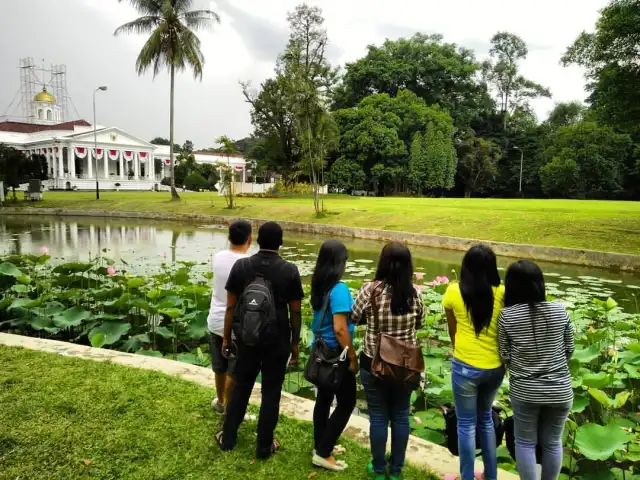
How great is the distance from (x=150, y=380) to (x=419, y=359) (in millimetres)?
2277

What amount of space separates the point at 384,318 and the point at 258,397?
164 cm

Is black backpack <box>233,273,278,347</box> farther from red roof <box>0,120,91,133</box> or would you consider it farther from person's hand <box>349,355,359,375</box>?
red roof <box>0,120,91,133</box>

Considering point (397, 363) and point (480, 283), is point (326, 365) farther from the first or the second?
point (480, 283)

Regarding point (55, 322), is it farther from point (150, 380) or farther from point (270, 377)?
point (270, 377)

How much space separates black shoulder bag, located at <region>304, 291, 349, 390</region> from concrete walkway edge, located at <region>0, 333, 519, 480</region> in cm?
76

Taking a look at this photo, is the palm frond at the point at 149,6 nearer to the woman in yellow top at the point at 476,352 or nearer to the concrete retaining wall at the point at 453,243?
the concrete retaining wall at the point at 453,243

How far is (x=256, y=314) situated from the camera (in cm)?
269

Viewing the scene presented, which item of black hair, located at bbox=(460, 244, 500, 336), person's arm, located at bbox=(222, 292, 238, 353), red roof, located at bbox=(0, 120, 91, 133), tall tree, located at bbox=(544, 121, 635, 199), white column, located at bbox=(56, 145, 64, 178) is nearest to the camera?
black hair, located at bbox=(460, 244, 500, 336)

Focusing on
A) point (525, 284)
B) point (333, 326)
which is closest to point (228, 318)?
point (333, 326)

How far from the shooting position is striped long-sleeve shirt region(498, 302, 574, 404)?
245cm

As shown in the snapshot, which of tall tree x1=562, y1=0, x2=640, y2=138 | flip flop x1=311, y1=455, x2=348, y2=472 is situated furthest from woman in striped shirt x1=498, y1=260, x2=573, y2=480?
tall tree x1=562, y1=0, x2=640, y2=138

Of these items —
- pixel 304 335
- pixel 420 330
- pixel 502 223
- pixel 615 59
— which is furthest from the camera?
pixel 502 223

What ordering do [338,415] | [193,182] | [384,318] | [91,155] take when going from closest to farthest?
1. [384,318]
2. [338,415]
3. [193,182]
4. [91,155]

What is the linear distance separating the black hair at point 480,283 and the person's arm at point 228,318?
134cm
